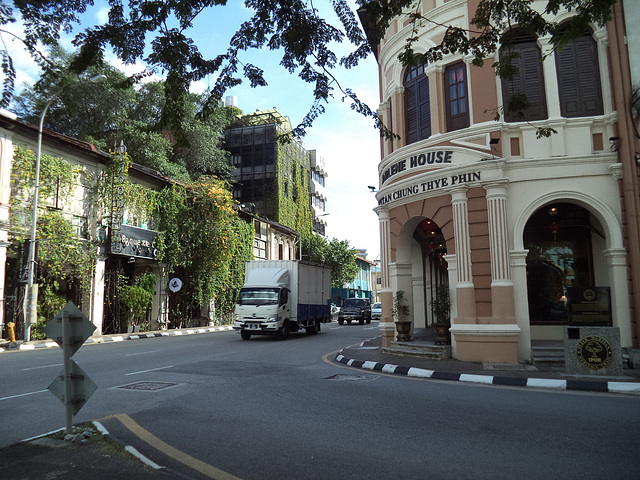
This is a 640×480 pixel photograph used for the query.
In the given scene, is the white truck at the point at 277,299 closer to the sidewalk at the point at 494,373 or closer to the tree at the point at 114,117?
the sidewalk at the point at 494,373

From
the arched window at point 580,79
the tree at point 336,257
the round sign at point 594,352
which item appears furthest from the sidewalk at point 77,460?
the tree at point 336,257

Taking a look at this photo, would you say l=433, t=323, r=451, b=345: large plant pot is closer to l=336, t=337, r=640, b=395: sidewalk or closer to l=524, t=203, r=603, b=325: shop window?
l=336, t=337, r=640, b=395: sidewalk

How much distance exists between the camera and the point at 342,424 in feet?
19.9

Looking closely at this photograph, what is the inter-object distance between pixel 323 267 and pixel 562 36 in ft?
68.1

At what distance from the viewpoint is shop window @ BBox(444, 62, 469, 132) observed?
13109 mm

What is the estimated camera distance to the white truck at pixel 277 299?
19.7 metres

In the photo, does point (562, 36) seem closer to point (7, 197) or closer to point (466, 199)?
point (466, 199)

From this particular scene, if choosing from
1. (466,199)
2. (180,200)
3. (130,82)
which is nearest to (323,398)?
(130,82)

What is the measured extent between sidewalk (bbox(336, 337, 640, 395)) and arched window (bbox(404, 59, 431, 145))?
640 centimetres

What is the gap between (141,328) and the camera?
25.8 metres

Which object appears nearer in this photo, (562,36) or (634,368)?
(562,36)

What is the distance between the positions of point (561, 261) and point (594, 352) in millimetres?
4406

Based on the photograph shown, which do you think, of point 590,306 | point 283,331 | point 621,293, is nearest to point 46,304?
point 283,331

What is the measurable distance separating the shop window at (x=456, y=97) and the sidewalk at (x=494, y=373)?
628 centimetres
